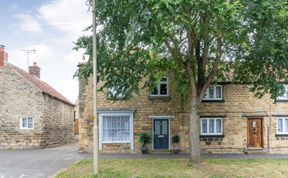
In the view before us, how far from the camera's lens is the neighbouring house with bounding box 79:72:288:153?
2619 cm

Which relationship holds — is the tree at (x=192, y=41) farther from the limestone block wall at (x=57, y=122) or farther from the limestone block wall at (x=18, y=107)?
the limestone block wall at (x=57, y=122)

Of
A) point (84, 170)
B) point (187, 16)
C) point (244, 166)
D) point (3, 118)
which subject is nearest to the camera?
point (187, 16)

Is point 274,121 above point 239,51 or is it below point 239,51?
below

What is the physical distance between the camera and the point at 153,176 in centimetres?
1538

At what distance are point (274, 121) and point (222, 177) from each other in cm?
1288

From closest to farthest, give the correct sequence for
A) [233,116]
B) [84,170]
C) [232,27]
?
1. [232,27]
2. [84,170]
3. [233,116]

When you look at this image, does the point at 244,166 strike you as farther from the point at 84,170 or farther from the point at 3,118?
the point at 3,118

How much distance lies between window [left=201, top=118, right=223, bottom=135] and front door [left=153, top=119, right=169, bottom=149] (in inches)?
101

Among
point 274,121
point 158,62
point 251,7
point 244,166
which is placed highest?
point 251,7

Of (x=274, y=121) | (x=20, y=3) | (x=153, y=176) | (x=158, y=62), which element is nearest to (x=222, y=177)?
(x=153, y=176)

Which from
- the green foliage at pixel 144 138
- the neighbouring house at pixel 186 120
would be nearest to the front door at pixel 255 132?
the neighbouring house at pixel 186 120

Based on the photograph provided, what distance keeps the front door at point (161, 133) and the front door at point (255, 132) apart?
5.85m

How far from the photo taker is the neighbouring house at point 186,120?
26188mm

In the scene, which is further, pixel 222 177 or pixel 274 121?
pixel 274 121
